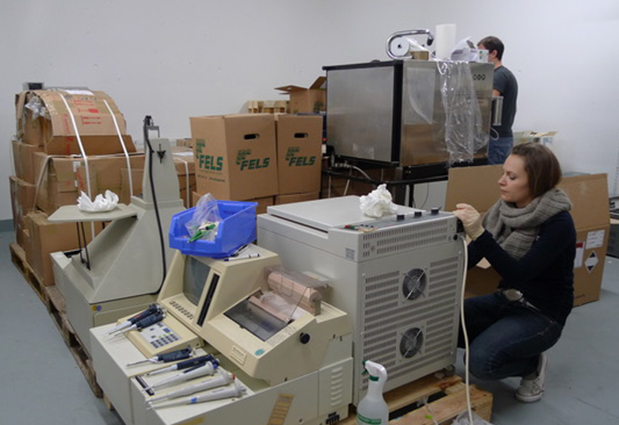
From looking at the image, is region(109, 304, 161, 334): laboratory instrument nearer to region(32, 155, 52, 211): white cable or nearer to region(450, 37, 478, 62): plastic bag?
region(32, 155, 52, 211): white cable

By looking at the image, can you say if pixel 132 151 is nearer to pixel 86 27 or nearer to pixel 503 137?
pixel 86 27

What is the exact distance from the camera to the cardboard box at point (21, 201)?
2996mm

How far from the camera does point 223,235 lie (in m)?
1.44

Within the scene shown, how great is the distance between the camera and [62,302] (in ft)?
7.70

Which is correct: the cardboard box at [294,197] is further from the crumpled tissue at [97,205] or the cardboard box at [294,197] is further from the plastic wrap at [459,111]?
the crumpled tissue at [97,205]

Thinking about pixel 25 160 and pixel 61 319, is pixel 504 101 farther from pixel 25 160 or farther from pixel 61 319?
pixel 25 160

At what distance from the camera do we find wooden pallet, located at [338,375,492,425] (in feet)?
4.97

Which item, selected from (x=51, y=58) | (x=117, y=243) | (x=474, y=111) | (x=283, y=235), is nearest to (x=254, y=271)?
(x=283, y=235)

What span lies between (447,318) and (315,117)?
4.77ft

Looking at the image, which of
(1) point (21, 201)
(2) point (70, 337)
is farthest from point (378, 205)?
(1) point (21, 201)

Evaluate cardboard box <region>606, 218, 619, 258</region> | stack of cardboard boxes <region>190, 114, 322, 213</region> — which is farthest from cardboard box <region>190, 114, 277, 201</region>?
cardboard box <region>606, 218, 619, 258</region>

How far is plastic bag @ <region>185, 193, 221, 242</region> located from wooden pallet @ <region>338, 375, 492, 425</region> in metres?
0.70

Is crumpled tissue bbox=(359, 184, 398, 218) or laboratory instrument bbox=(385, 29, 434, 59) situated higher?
laboratory instrument bbox=(385, 29, 434, 59)

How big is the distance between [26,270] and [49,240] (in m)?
0.60
